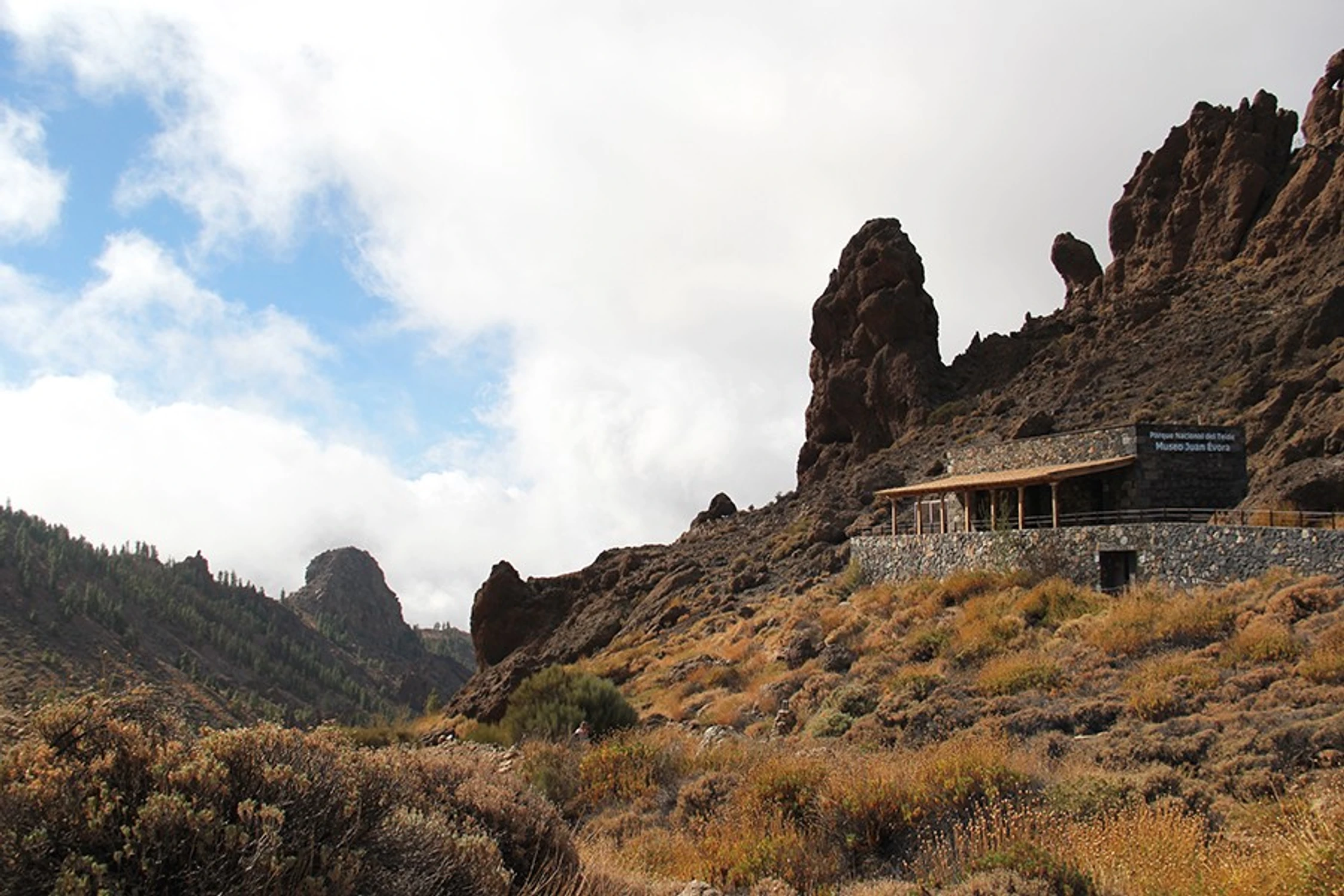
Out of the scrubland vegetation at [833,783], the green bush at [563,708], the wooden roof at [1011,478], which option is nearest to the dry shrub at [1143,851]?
the scrubland vegetation at [833,783]

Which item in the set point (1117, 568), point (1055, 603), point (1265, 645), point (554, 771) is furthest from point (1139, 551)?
point (554, 771)

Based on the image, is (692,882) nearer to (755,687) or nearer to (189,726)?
(189,726)

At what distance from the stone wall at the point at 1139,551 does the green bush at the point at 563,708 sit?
451 inches

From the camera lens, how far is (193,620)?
352ft

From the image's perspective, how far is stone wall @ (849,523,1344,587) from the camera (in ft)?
55.5

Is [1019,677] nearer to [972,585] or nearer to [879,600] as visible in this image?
[972,585]

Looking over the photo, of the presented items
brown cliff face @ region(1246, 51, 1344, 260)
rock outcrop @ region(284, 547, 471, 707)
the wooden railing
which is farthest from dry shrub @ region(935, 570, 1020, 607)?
rock outcrop @ region(284, 547, 471, 707)

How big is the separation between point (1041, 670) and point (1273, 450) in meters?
19.6

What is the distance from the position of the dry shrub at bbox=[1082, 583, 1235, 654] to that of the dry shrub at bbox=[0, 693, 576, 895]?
13.2m

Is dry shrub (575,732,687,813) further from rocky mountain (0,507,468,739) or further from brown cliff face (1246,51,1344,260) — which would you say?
brown cliff face (1246,51,1344,260)

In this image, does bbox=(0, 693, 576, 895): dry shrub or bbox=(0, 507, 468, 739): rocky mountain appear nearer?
bbox=(0, 693, 576, 895): dry shrub

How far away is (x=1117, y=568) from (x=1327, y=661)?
355 inches

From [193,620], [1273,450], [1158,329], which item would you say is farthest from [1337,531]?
[193,620]

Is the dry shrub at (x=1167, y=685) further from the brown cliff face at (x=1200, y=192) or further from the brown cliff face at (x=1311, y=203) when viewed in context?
the brown cliff face at (x=1200, y=192)
